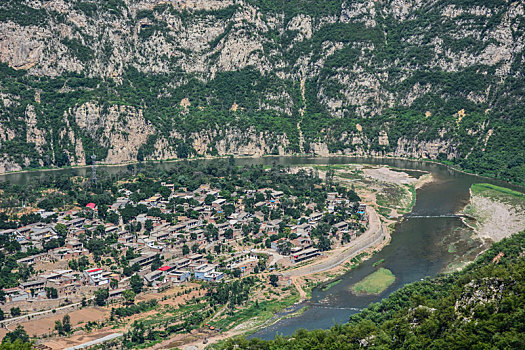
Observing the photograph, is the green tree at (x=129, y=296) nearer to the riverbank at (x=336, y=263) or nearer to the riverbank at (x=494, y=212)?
the riverbank at (x=336, y=263)

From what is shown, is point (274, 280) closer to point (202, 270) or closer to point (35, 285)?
point (202, 270)

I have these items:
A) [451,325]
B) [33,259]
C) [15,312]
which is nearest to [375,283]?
[451,325]

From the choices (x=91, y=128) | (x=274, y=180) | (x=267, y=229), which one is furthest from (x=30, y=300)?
(x=91, y=128)

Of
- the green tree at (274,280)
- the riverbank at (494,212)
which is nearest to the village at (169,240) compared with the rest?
the green tree at (274,280)

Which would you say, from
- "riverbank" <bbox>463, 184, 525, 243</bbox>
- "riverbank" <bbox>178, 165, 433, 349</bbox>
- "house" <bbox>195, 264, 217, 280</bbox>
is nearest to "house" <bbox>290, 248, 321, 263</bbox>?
"riverbank" <bbox>178, 165, 433, 349</bbox>

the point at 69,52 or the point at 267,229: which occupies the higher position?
the point at 69,52

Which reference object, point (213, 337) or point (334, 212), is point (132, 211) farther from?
point (213, 337)

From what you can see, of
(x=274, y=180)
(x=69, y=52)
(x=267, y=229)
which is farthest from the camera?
(x=69, y=52)
